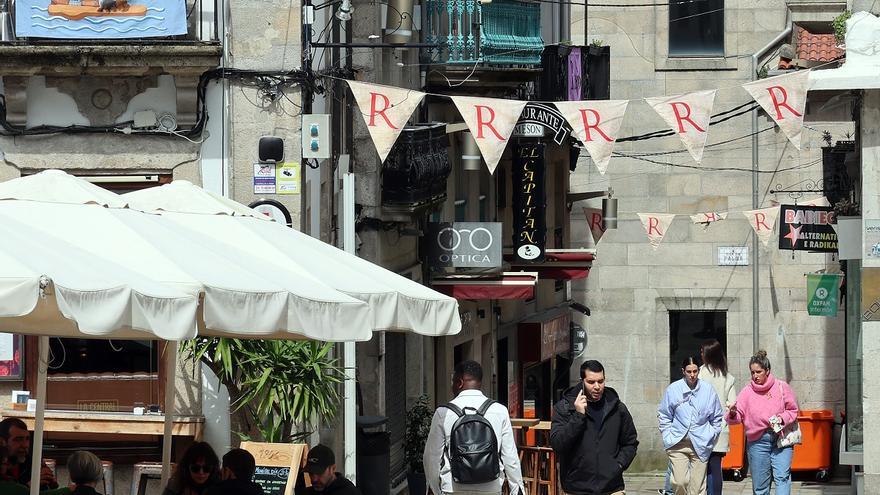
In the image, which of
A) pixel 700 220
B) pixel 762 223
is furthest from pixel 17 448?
pixel 700 220

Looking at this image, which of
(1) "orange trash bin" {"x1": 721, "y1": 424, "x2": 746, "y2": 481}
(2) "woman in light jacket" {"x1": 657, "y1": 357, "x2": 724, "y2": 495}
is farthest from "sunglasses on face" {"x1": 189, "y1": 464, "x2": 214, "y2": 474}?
(1) "orange trash bin" {"x1": 721, "y1": 424, "x2": 746, "y2": 481}

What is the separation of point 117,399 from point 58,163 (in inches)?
82.4

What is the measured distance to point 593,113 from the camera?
53.3ft

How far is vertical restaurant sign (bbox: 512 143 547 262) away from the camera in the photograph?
2417 centimetres

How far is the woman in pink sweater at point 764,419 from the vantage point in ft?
54.4

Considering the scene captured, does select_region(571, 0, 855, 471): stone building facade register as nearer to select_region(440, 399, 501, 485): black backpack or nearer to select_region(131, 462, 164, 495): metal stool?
select_region(131, 462, 164, 495): metal stool

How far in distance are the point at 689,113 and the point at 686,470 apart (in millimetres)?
3291

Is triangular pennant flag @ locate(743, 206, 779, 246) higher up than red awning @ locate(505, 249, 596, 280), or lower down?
higher up

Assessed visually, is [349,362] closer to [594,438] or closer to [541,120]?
[594,438]

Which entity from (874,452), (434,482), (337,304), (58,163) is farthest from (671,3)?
(337,304)

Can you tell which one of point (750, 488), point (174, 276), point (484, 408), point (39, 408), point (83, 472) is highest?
point (174, 276)

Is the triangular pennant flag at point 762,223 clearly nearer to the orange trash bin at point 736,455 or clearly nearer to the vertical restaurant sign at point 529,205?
the orange trash bin at point 736,455

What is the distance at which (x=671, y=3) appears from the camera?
29609mm

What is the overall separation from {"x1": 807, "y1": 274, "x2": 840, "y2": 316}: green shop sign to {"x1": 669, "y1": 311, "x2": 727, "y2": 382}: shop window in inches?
234
